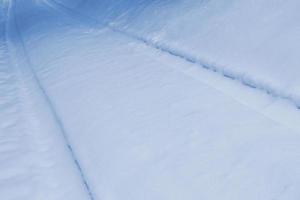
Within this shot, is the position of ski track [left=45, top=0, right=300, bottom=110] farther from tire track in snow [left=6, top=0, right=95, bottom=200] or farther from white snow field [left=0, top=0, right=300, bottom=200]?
tire track in snow [left=6, top=0, right=95, bottom=200]

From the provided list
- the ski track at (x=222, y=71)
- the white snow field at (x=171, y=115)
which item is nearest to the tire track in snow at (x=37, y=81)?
the white snow field at (x=171, y=115)

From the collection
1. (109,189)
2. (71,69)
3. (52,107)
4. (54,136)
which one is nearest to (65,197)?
(109,189)

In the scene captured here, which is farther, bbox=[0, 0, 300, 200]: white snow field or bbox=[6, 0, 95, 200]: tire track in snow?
bbox=[6, 0, 95, 200]: tire track in snow

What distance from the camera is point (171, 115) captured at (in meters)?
1.69

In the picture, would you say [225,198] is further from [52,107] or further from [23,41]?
[23,41]

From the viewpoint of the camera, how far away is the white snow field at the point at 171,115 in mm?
1270

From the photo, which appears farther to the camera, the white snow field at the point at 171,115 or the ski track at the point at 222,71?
the ski track at the point at 222,71

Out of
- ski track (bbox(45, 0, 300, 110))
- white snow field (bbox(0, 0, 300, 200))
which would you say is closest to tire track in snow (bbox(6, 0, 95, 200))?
white snow field (bbox(0, 0, 300, 200))

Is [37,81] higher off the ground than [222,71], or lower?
higher

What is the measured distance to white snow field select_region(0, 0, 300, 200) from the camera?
1270mm

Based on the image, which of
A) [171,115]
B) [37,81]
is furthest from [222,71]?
[37,81]

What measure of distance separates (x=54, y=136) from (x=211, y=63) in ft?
3.46

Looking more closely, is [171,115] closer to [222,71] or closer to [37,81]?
[222,71]

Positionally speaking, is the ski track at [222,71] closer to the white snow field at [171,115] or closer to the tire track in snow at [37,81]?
the white snow field at [171,115]
